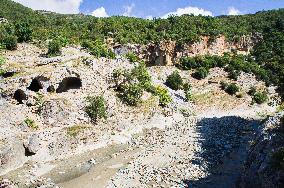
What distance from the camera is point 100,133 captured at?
2281 inches

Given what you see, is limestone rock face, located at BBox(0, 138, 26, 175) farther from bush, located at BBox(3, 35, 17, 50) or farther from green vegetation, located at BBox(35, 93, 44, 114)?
bush, located at BBox(3, 35, 17, 50)

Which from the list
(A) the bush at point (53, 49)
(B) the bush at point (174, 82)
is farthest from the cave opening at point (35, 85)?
(B) the bush at point (174, 82)

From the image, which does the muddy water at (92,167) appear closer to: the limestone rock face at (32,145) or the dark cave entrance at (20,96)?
the limestone rock face at (32,145)

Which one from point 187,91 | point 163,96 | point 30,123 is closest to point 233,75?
point 187,91

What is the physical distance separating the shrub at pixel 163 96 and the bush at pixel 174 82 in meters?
7.08

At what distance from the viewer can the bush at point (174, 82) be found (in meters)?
83.0

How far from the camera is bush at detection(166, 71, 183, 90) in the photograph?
272ft

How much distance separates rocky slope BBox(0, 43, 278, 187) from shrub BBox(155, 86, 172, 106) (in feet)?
3.70

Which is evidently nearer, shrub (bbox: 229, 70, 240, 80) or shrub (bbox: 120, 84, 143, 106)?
shrub (bbox: 120, 84, 143, 106)

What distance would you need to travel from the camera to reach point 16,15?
103188mm

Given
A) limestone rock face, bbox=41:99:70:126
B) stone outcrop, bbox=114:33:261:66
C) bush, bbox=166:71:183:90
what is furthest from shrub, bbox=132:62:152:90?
limestone rock face, bbox=41:99:70:126

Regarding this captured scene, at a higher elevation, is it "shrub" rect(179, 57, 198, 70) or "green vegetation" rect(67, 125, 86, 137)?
"shrub" rect(179, 57, 198, 70)

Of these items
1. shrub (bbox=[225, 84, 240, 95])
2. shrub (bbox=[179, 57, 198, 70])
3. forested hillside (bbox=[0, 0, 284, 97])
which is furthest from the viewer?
shrub (bbox=[179, 57, 198, 70])

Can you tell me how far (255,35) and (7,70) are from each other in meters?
73.5
